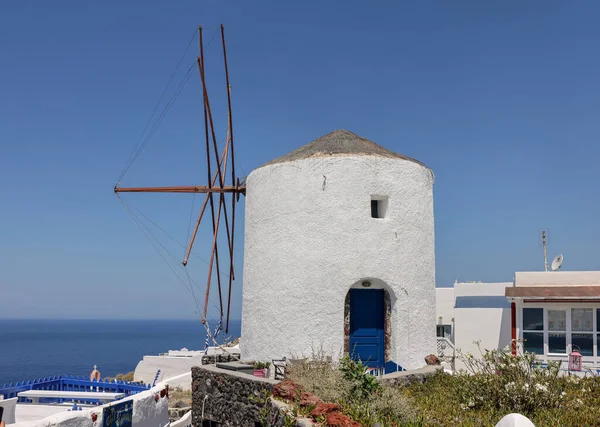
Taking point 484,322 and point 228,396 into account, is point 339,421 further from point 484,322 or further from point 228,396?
point 484,322

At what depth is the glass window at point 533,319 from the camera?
1820 cm

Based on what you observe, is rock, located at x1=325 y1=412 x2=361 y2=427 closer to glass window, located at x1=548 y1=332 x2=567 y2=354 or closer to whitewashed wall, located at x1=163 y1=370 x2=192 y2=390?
glass window, located at x1=548 y1=332 x2=567 y2=354

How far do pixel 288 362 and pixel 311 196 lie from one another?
13.6 feet

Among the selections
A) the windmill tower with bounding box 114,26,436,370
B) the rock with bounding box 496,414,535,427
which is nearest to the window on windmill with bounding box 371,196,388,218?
the windmill tower with bounding box 114,26,436,370

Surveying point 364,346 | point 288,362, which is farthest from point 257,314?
point 364,346

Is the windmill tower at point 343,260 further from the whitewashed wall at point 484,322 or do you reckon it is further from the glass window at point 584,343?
the whitewashed wall at point 484,322

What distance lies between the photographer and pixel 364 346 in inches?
617

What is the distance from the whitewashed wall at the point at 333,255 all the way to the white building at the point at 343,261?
25 mm

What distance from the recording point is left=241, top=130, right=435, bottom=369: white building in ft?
50.0

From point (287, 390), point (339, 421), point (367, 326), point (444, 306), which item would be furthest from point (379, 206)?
point (444, 306)

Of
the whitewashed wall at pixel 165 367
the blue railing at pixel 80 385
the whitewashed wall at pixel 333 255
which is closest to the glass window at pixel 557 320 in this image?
the whitewashed wall at pixel 333 255

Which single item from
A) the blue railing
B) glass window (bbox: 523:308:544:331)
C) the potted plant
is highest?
glass window (bbox: 523:308:544:331)

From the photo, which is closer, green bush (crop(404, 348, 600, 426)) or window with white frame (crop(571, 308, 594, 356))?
green bush (crop(404, 348, 600, 426))

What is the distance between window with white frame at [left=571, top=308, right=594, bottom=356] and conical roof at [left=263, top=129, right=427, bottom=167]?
20.9 feet
